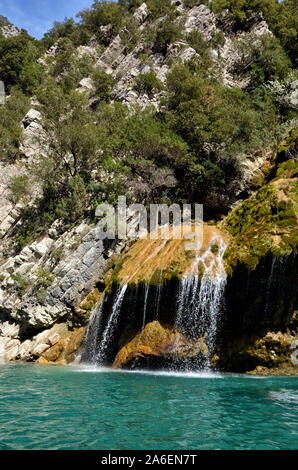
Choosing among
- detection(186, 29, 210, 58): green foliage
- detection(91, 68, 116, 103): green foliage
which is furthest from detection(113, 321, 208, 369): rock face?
detection(186, 29, 210, 58): green foliage

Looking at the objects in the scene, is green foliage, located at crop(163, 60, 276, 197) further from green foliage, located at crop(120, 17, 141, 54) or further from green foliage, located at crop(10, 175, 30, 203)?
green foliage, located at crop(120, 17, 141, 54)

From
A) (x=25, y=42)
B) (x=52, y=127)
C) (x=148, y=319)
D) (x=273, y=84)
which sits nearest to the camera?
(x=148, y=319)

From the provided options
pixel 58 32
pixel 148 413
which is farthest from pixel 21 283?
pixel 58 32

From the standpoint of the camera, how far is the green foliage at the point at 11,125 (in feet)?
114

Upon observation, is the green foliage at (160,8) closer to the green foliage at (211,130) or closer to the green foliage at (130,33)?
the green foliage at (130,33)

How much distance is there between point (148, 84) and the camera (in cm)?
3653

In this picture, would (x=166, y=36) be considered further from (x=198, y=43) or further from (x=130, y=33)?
(x=130, y=33)

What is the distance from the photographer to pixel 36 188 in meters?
29.0

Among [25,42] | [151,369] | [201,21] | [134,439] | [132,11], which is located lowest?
[151,369]

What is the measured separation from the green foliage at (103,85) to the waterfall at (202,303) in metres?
34.5
